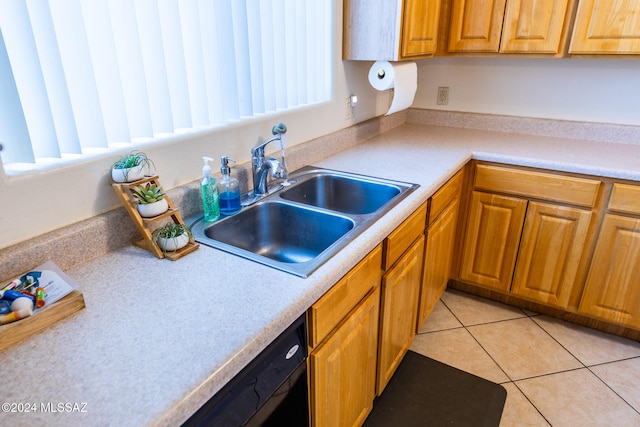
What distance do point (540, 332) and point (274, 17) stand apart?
1.96 meters

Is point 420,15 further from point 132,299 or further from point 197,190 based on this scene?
point 132,299

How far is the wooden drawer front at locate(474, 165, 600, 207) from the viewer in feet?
6.19

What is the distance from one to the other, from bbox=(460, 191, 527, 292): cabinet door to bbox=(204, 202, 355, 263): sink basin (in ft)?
3.54

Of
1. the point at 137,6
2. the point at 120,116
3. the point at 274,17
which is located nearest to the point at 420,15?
the point at 274,17

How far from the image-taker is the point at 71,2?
38.4 inches

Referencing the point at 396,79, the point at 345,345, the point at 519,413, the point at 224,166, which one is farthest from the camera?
the point at 396,79

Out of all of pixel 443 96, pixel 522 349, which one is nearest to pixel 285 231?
pixel 522 349

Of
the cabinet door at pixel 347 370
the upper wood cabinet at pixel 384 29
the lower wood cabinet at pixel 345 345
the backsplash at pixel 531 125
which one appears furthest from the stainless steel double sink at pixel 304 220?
the backsplash at pixel 531 125

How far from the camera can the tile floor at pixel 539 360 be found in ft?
5.62

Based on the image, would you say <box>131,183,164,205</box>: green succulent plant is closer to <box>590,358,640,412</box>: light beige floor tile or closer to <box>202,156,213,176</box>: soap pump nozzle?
<box>202,156,213,176</box>: soap pump nozzle

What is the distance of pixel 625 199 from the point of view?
1814mm

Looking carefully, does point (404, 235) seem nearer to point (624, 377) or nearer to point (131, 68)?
→ point (131, 68)

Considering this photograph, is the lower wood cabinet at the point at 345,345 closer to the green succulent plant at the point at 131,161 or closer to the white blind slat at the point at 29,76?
the green succulent plant at the point at 131,161

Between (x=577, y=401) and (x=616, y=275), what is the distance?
61 cm
